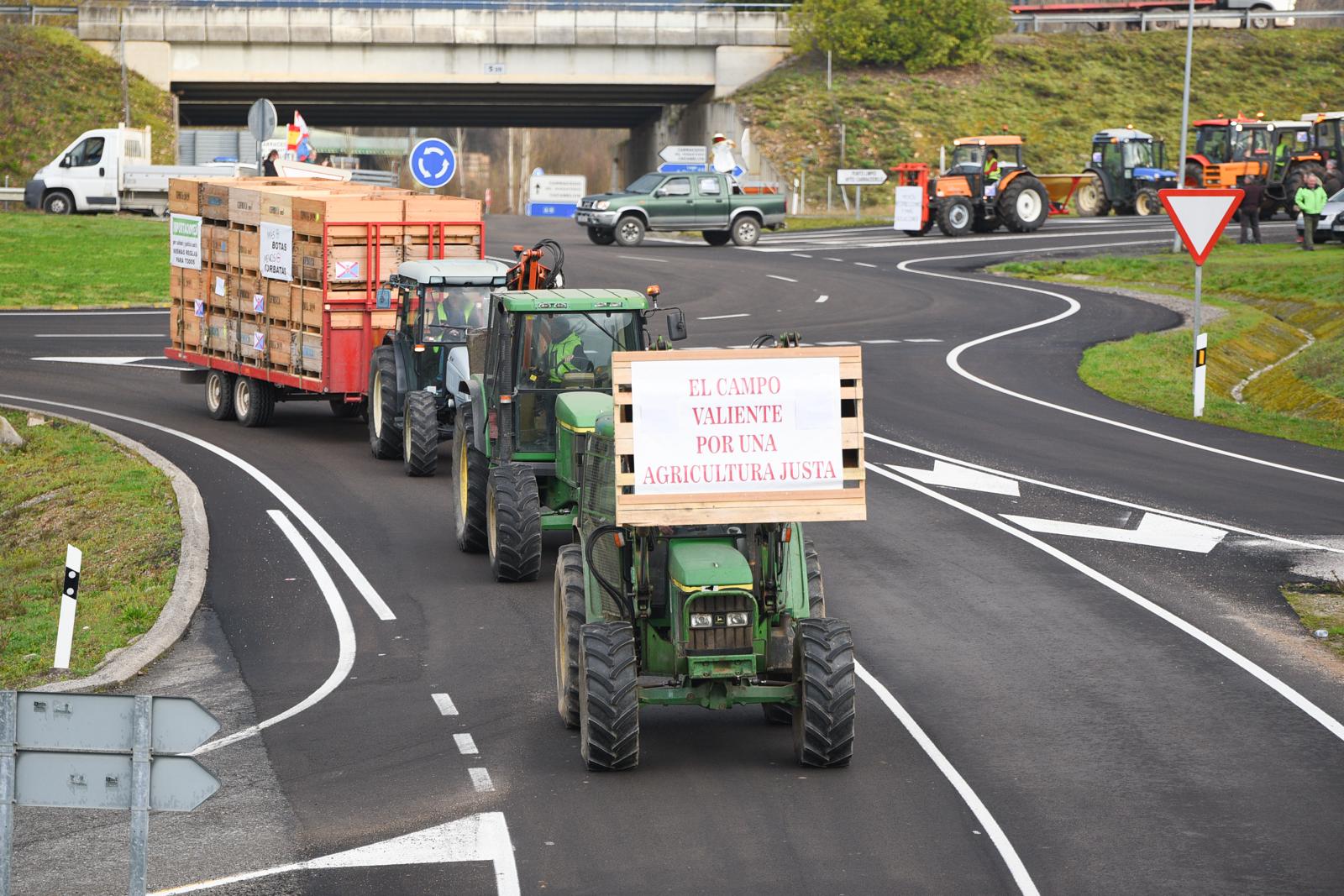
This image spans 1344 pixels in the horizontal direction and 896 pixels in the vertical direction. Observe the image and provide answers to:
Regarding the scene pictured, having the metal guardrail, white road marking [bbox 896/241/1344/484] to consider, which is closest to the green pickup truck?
white road marking [bbox 896/241/1344/484]

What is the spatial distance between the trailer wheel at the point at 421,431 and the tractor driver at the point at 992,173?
34695mm

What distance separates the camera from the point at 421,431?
1961cm

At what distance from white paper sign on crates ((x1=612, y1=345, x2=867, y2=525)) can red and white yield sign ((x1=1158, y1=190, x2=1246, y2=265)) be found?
14.2m

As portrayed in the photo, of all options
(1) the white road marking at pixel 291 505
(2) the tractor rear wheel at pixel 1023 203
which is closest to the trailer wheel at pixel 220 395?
(1) the white road marking at pixel 291 505

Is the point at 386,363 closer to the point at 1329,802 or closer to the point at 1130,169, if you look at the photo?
the point at 1329,802

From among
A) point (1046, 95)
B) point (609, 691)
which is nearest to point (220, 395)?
point (609, 691)

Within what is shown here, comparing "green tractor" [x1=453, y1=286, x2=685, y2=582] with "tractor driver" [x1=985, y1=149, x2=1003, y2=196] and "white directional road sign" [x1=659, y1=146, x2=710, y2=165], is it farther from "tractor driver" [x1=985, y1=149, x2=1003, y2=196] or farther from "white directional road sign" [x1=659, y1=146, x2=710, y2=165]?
"white directional road sign" [x1=659, y1=146, x2=710, y2=165]

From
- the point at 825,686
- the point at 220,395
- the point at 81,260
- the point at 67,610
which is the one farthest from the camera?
the point at 81,260

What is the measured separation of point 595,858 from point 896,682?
160 inches

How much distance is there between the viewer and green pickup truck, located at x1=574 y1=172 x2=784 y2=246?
49.2 m

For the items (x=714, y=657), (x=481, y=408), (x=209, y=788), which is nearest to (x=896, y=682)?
(x=714, y=657)

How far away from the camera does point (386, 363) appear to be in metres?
20.6

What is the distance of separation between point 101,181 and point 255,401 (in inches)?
1303

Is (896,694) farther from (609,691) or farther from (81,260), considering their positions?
(81,260)
